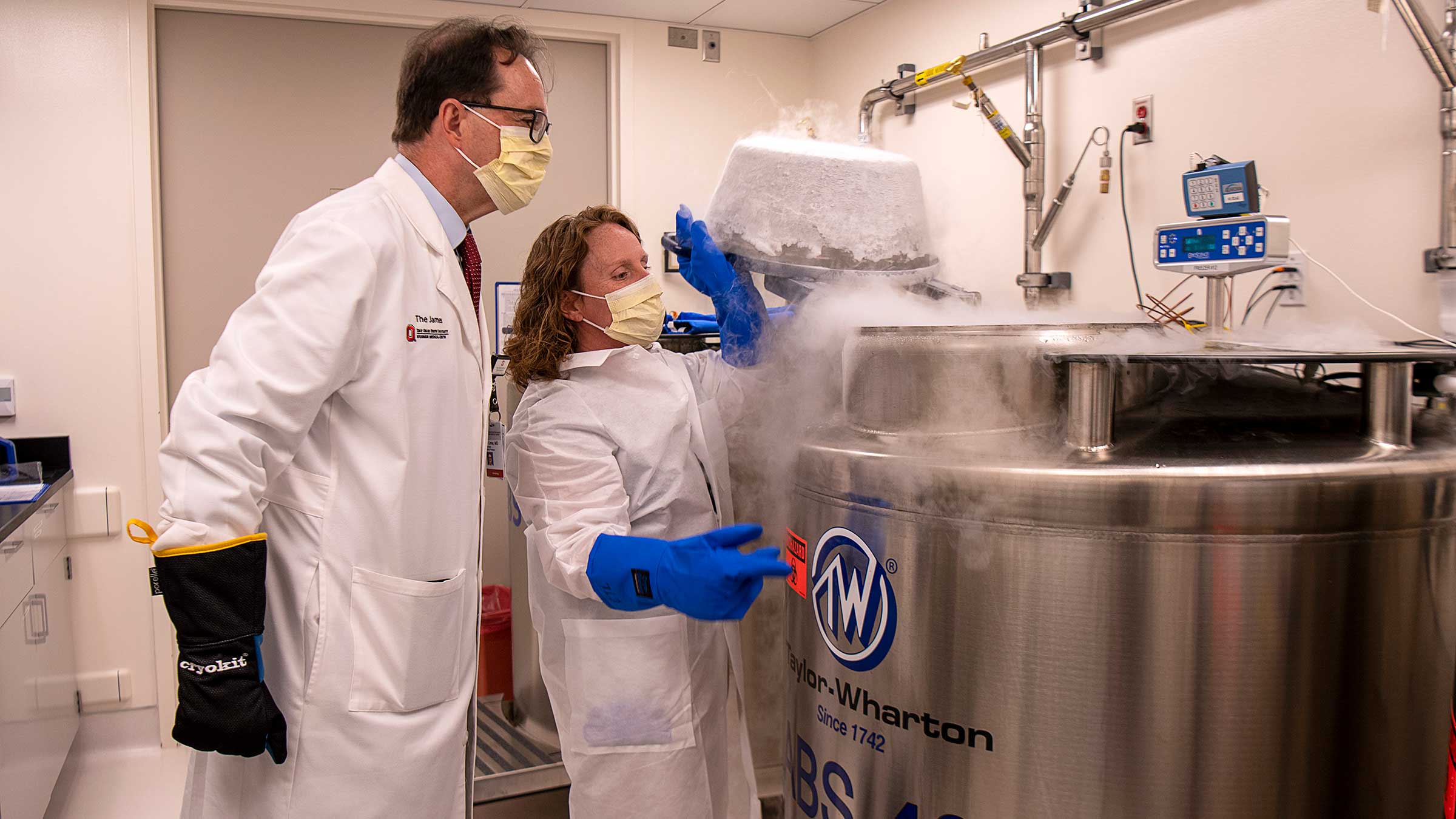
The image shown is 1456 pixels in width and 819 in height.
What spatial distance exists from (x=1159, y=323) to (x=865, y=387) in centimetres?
43

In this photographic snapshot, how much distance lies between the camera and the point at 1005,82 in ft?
8.96

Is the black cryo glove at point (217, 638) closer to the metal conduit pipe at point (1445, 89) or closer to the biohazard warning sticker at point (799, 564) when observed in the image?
the biohazard warning sticker at point (799, 564)

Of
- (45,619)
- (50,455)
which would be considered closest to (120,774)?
(45,619)

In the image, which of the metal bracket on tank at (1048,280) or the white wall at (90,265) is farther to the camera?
the white wall at (90,265)

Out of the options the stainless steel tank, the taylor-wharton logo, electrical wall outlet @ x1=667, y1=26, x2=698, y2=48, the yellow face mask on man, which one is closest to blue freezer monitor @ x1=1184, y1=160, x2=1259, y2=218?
the stainless steel tank

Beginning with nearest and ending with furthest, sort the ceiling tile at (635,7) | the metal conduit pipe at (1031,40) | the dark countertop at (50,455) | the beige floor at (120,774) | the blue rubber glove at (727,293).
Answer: the blue rubber glove at (727,293) < the metal conduit pipe at (1031,40) < the beige floor at (120,774) < the dark countertop at (50,455) < the ceiling tile at (635,7)

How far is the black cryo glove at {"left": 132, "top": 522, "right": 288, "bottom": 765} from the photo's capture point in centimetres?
107

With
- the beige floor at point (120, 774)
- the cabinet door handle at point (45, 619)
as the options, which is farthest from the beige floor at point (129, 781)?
the cabinet door handle at point (45, 619)

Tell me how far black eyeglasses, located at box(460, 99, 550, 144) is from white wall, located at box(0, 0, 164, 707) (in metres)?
2.07

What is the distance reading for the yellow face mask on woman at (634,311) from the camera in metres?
1.58

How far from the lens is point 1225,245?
54.7 inches

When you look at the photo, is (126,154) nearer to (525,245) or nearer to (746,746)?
(525,245)

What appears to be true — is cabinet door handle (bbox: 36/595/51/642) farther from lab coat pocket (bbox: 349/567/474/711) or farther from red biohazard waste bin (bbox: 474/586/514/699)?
lab coat pocket (bbox: 349/567/474/711)

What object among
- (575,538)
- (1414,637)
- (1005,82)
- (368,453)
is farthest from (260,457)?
(1005,82)
